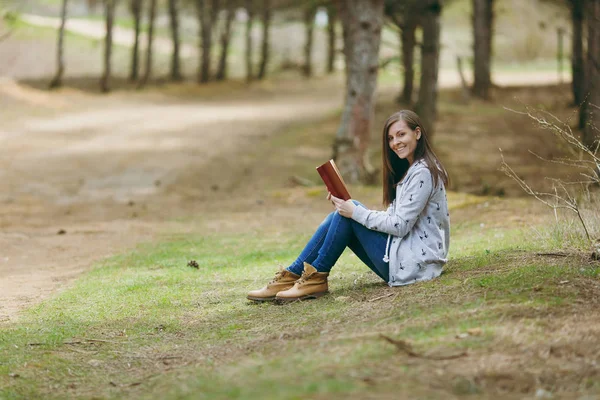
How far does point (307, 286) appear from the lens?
252 inches

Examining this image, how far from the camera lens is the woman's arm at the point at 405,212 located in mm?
6039

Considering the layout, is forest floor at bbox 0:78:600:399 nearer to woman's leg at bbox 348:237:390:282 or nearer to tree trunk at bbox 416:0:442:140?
woman's leg at bbox 348:237:390:282

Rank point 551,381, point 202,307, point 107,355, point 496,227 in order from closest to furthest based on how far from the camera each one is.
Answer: point 551,381 < point 107,355 < point 202,307 < point 496,227

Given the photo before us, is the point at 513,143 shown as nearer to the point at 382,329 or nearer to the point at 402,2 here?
the point at 402,2

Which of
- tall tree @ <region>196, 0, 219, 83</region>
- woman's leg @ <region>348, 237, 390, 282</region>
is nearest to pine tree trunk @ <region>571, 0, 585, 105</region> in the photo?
woman's leg @ <region>348, 237, 390, 282</region>

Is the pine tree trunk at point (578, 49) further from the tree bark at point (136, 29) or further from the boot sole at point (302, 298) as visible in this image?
the tree bark at point (136, 29)

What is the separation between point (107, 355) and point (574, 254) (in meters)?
3.66

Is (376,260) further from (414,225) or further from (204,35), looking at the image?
(204,35)

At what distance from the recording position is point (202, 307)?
6750 mm

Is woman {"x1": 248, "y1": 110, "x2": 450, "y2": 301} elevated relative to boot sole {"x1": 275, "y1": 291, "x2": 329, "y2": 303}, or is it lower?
elevated

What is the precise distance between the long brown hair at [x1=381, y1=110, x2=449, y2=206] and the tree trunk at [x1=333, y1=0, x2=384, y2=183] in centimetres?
830

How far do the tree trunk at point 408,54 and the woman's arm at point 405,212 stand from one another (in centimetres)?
1506

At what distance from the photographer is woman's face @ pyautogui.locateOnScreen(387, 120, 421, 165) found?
20.5 feet

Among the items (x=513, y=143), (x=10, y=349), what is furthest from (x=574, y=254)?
(x=513, y=143)
